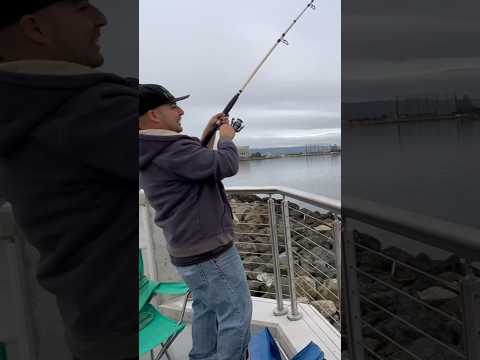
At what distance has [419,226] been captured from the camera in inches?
18.1

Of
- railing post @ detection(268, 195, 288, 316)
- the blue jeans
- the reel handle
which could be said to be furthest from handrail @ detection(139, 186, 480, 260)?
railing post @ detection(268, 195, 288, 316)

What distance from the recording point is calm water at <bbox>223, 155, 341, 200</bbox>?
0.48 metres

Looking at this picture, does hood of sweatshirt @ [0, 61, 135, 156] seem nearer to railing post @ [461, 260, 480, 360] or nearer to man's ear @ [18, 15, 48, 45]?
man's ear @ [18, 15, 48, 45]

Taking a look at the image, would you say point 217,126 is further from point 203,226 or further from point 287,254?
point 287,254

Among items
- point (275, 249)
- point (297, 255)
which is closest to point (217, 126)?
point (275, 249)

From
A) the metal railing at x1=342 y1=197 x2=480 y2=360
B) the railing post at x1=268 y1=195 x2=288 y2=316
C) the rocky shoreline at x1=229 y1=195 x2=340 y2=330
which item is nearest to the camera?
the metal railing at x1=342 y1=197 x2=480 y2=360

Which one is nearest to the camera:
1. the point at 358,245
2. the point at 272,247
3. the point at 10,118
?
the point at 10,118

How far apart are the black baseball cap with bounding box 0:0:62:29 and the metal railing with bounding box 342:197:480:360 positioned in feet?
1.21

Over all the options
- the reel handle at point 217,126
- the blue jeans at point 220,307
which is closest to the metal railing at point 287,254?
the blue jeans at point 220,307

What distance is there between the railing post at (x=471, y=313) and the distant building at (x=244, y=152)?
1.22 feet

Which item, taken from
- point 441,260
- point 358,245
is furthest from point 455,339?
point 358,245

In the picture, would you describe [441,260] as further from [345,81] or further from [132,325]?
[132,325]

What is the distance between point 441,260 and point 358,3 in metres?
0.37

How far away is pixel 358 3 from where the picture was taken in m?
0.41
